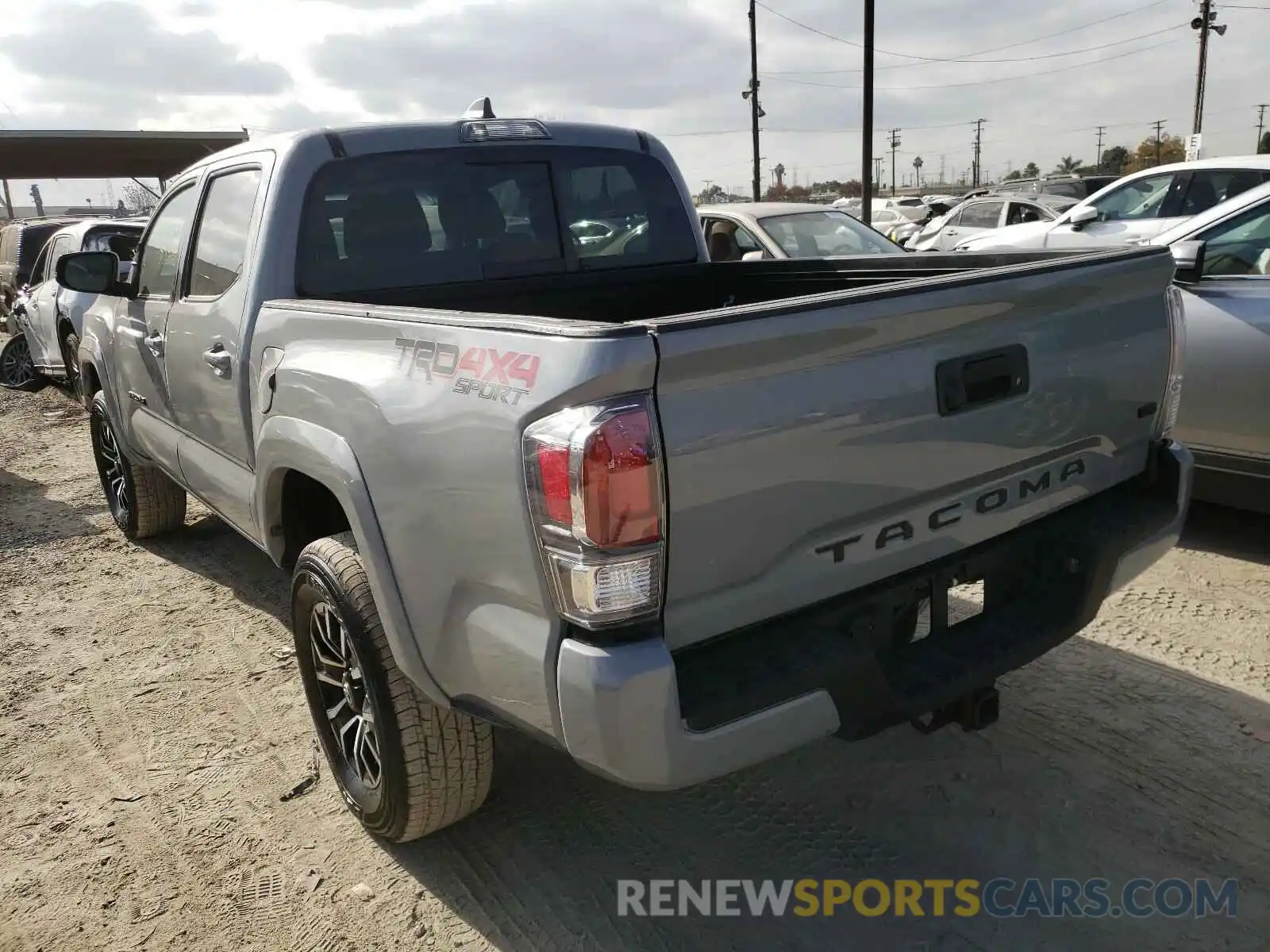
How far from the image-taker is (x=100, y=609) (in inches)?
191

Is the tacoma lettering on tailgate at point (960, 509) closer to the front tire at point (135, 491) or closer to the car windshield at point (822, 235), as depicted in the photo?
the front tire at point (135, 491)

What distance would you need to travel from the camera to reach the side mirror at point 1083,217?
9.09 metres

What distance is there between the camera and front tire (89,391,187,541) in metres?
5.49

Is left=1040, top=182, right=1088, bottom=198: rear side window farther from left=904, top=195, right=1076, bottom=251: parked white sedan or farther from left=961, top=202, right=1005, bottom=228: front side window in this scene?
left=961, top=202, right=1005, bottom=228: front side window

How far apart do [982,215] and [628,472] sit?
1642cm

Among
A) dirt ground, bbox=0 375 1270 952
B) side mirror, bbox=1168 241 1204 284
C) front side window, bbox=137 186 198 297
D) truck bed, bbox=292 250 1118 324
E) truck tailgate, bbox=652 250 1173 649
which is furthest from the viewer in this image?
side mirror, bbox=1168 241 1204 284

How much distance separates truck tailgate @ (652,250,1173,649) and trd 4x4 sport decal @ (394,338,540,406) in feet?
0.93

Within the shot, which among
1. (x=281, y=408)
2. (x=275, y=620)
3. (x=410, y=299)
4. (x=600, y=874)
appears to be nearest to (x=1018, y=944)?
(x=600, y=874)

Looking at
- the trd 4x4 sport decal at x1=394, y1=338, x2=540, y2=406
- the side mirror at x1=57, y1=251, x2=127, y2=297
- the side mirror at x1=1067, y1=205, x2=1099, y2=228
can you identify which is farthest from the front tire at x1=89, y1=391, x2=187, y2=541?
the side mirror at x1=1067, y1=205, x2=1099, y2=228

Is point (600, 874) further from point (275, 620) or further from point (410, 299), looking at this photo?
point (275, 620)

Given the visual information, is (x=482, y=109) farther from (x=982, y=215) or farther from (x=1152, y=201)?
(x=982, y=215)

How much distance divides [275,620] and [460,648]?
2679mm

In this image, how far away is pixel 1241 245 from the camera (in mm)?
4871

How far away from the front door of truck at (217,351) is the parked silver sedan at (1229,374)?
3.87 meters
